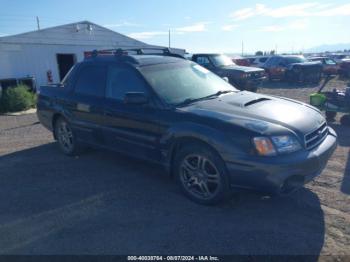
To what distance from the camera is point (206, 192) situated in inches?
153

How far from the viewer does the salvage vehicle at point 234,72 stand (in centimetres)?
1343

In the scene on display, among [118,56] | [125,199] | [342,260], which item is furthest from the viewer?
[118,56]

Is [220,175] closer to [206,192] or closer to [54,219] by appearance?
[206,192]

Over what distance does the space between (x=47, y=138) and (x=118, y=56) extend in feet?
12.0

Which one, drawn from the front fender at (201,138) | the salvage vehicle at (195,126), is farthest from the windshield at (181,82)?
the front fender at (201,138)

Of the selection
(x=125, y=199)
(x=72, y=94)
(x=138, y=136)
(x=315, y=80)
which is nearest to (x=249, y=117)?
(x=138, y=136)

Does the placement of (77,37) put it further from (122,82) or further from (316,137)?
(316,137)

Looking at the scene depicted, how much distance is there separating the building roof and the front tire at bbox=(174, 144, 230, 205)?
42.7ft

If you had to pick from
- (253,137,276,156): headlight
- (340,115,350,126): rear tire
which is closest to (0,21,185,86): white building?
(340,115,350,126): rear tire

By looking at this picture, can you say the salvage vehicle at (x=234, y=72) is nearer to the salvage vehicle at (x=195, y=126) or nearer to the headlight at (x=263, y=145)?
the salvage vehicle at (x=195, y=126)

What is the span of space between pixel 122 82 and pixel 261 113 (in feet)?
6.82

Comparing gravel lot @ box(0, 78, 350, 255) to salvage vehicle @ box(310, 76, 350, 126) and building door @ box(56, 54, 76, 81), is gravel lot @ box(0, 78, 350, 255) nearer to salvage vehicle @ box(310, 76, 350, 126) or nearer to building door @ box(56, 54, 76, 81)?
salvage vehicle @ box(310, 76, 350, 126)

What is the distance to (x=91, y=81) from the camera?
17.3 feet

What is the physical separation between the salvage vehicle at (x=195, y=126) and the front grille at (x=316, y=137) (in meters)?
0.01
